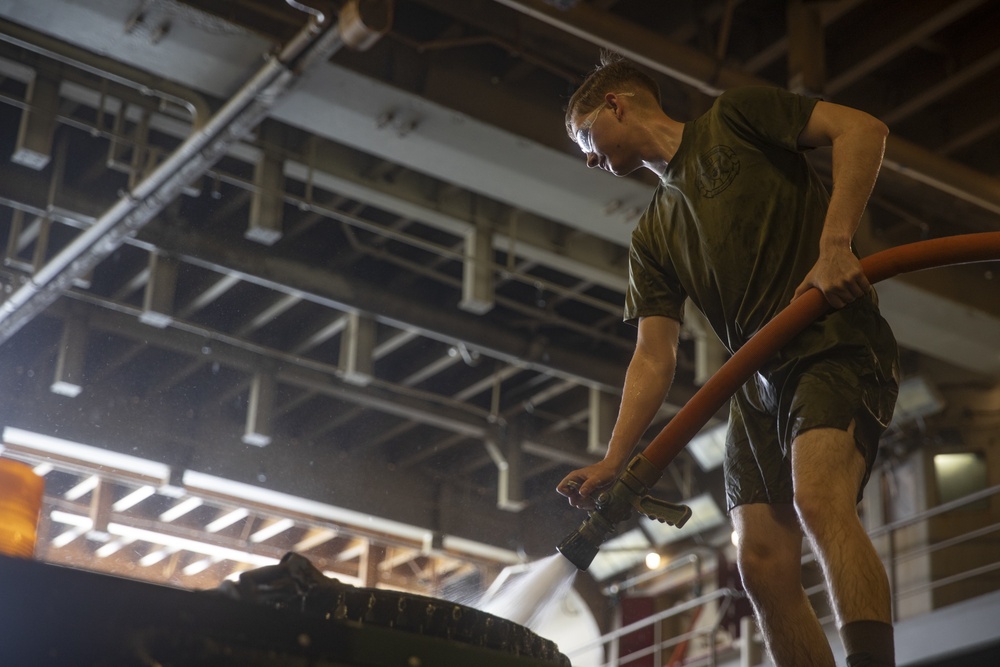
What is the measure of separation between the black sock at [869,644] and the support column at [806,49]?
4.68 metres

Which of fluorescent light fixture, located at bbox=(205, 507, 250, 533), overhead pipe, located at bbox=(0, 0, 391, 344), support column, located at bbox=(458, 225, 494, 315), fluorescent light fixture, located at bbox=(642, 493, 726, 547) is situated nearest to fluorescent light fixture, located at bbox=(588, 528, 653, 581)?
fluorescent light fixture, located at bbox=(642, 493, 726, 547)

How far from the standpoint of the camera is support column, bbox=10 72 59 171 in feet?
23.0

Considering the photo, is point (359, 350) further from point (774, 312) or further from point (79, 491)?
point (774, 312)

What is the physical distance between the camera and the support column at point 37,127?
7.02 metres

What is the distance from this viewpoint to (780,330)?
84.3 inches

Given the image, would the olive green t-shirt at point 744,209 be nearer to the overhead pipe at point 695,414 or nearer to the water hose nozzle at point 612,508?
the overhead pipe at point 695,414

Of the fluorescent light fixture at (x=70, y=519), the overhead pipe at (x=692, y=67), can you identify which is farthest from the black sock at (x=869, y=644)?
the fluorescent light fixture at (x=70, y=519)

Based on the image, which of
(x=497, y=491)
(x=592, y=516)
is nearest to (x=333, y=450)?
(x=497, y=491)

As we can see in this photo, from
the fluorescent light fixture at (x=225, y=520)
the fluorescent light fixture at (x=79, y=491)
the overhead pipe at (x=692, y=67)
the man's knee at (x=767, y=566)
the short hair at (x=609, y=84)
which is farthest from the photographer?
the fluorescent light fixture at (x=79, y=491)

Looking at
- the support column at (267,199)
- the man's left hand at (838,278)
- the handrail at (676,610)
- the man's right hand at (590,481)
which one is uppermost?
the support column at (267,199)

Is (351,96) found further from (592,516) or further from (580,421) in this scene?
(580,421)

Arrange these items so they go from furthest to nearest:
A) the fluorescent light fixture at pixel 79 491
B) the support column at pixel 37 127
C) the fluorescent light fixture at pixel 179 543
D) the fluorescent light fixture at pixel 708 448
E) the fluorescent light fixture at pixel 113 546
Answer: the fluorescent light fixture at pixel 113 546, the fluorescent light fixture at pixel 79 491, the fluorescent light fixture at pixel 179 543, the fluorescent light fixture at pixel 708 448, the support column at pixel 37 127

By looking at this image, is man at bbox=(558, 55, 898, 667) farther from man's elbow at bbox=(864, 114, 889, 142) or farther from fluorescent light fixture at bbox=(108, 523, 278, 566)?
fluorescent light fixture at bbox=(108, 523, 278, 566)

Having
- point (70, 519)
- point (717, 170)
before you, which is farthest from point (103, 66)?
point (70, 519)
